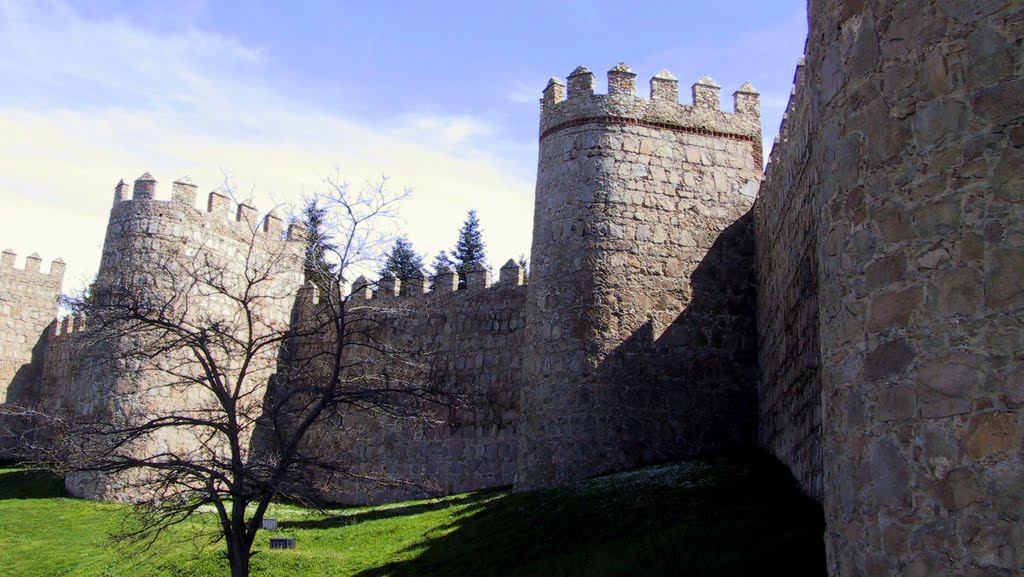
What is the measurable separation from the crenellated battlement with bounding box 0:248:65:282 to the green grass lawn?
41.9ft

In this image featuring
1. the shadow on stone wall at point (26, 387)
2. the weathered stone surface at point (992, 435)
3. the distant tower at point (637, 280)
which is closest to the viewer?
A: the weathered stone surface at point (992, 435)

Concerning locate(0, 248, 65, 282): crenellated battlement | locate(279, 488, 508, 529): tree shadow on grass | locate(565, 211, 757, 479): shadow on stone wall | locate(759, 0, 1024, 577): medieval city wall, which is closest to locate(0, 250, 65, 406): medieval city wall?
locate(0, 248, 65, 282): crenellated battlement

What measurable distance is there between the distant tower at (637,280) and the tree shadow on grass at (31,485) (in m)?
10.6

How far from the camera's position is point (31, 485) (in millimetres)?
22031

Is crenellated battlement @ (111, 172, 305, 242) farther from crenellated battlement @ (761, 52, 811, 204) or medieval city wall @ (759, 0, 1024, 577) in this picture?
medieval city wall @ (759, 0, 1024, 577)

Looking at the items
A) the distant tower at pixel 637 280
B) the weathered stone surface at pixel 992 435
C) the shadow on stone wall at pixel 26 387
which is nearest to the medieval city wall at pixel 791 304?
the distant tower at pixel 637 280

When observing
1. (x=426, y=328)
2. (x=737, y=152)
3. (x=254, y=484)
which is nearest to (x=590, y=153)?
(x=737, y=152)

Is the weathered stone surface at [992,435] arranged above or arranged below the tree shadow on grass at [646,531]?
above

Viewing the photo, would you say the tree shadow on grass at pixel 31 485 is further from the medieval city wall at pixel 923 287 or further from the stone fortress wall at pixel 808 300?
the medieval city wall at pixel 923 287

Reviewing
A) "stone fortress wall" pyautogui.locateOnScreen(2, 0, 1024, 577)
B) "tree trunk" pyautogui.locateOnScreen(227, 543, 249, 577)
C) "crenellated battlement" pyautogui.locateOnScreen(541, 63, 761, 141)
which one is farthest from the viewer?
"crenellated battlement" pyautogui.locateOnScreen(541, 63, 761, 141)

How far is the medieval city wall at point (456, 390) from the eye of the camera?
64.6 feet

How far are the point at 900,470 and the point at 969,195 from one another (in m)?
1.36

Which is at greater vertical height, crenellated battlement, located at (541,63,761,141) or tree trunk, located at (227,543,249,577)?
crenellated battlement, located at (541,63,761,141)

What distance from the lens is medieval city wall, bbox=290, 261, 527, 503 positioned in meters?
19.7
